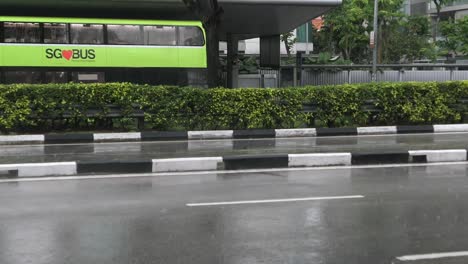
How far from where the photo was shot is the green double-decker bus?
703 inches

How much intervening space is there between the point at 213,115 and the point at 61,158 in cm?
523

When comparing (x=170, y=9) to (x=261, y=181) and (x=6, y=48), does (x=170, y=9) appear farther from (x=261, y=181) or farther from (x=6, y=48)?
(x=261, y=181)

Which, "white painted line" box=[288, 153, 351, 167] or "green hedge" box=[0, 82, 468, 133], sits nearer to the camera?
"white painted line" box=[288, 153, 351, 167]

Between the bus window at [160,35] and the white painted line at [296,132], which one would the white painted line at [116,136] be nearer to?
the white painted line at [296,132]

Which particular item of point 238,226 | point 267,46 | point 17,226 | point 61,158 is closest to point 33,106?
point 61,158

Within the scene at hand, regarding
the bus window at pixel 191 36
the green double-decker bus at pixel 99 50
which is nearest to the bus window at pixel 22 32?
the green double-decker bus at pixel 99 50

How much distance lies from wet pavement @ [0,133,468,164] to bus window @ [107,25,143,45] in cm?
713

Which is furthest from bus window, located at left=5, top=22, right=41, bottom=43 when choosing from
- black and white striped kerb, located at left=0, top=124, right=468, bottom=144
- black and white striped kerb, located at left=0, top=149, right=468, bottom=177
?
black and white striped kerb, located at left=0, top=149, right=468, bottom=177

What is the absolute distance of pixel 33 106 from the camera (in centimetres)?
1368

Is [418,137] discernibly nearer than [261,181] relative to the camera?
No

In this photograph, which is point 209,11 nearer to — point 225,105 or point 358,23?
point 225,105

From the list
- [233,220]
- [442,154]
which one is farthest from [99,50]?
[233,220]

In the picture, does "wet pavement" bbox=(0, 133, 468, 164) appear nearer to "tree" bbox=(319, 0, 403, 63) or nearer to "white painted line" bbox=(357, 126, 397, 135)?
"white painted line" bbox=(357, 126, 397, 135)

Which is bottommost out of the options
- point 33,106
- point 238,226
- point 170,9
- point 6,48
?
point 238,226
